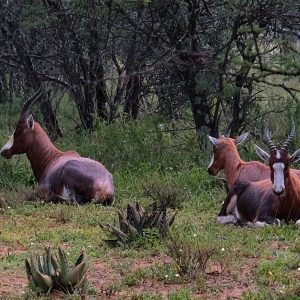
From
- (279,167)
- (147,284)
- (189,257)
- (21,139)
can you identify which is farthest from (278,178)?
(21,139)

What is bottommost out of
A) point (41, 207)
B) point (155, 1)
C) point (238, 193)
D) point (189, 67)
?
point (41, 207)

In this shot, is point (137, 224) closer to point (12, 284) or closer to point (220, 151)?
point (12, 284)

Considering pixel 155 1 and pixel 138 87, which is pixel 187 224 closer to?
pixel 155 1

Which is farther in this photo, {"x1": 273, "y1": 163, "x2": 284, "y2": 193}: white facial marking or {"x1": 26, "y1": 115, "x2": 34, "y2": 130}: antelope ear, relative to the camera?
{"x1": 26, "y1": 115, "x2": 34, "y2": 130}: antelope ear

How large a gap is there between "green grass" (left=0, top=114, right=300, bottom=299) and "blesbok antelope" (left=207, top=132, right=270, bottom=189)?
0.40 m

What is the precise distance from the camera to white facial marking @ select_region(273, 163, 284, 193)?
8.95 m

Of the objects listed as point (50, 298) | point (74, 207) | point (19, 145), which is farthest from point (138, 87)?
point (50, 298)

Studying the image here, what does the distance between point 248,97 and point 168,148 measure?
1640mm

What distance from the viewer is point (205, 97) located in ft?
47.0

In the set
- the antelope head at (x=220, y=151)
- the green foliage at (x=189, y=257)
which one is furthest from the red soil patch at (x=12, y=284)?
the antelope head at (x=220, y=151)

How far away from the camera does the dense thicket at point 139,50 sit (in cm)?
1375

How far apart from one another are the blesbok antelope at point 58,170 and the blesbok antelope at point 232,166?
1507 mm

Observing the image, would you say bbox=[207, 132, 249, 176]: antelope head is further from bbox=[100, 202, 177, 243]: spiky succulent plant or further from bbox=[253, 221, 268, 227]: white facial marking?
bbox=[100, 202, 177, 243]: spiky succulent plant

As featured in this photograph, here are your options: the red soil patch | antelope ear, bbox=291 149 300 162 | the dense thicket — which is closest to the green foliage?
the red soil patch
